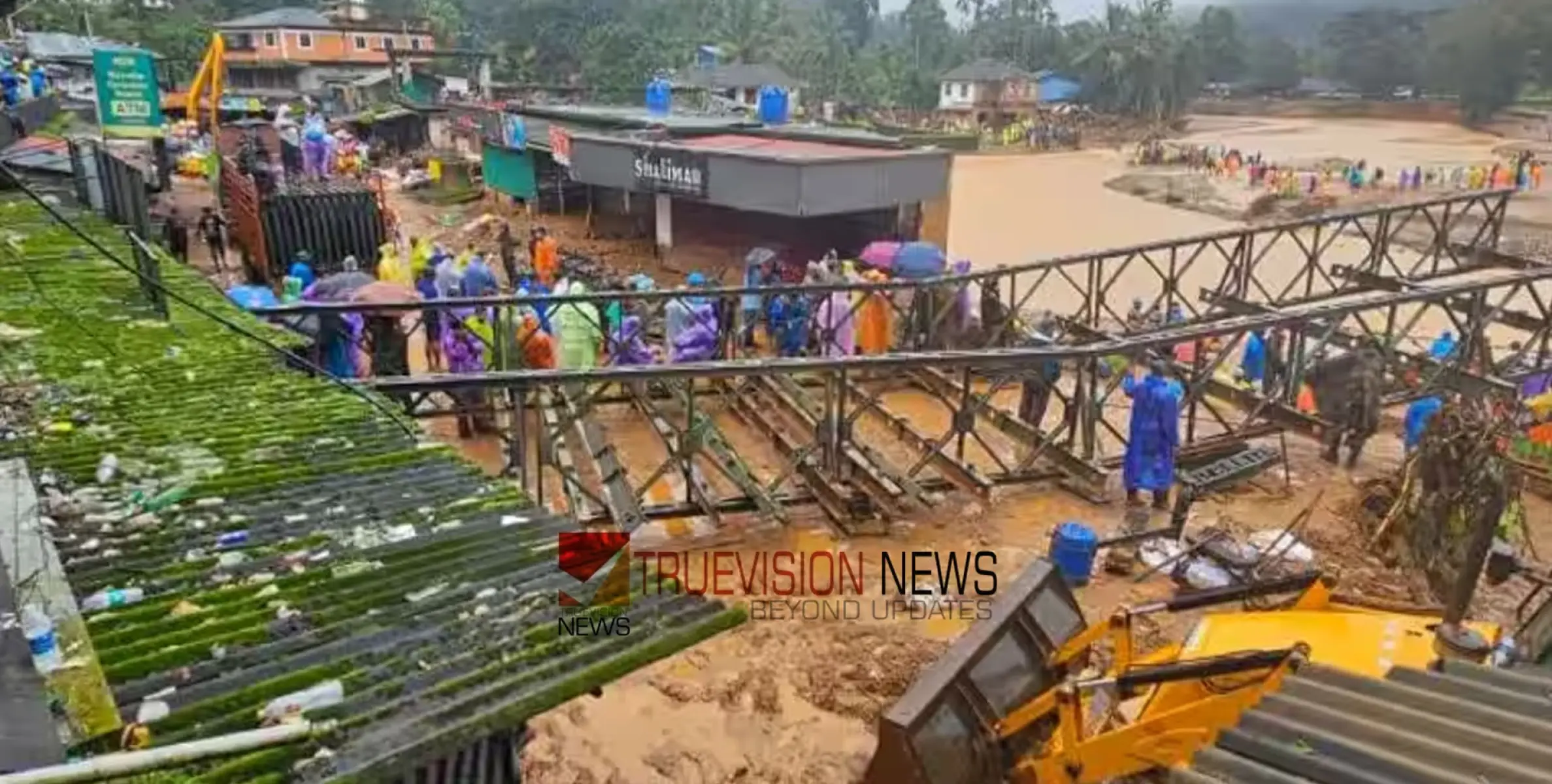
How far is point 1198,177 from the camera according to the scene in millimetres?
49625

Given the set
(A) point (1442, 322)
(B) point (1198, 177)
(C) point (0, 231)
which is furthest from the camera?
(B) point (1198, 177)

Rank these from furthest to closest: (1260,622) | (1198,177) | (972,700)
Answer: (1198,177), (1260,622), (972,700)

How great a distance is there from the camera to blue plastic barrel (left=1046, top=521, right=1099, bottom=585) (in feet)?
26.4

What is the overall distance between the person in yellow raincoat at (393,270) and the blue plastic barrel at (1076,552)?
10188mm

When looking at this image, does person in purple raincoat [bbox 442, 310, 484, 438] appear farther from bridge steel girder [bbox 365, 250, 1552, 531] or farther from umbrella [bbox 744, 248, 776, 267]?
umbrella [bbox 744, 248, 776, 267]

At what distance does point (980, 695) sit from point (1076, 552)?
3444 mm

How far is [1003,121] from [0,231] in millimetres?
62913

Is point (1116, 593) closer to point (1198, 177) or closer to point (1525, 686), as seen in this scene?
point (1525, 686)

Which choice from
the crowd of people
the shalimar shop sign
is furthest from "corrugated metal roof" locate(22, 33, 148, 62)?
the crowd of people

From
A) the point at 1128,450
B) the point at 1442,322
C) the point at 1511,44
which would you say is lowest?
the point at 1442,322

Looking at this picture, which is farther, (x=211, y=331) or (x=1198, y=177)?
(x=1198, y=177)

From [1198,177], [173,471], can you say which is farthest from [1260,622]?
[1198,177]

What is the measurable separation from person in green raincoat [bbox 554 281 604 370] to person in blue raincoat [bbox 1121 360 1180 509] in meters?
5.66

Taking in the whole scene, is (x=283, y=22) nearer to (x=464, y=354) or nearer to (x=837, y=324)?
(x=464, y=354)
